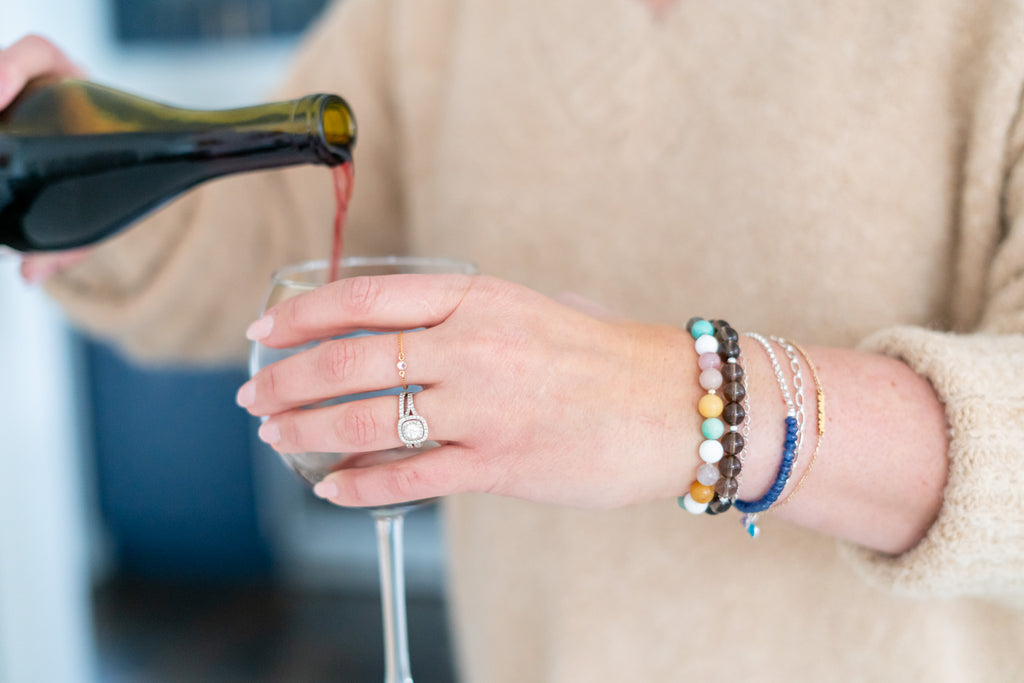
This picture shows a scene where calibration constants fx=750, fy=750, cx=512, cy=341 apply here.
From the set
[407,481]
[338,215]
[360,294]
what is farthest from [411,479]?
[338,215]

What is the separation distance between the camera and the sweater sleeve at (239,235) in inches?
32.1

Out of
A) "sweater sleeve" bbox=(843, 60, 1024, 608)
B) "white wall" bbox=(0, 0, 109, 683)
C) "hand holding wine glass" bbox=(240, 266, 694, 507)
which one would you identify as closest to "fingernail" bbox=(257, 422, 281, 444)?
"hand holding wine glass" bbox=(240, 266, 694, 507)

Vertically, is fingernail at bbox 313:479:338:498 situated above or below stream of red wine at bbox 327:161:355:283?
below

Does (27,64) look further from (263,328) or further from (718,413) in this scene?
(718,413)

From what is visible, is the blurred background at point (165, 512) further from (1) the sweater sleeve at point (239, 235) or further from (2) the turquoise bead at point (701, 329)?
(2) the turquoise bead at point (701, 329)

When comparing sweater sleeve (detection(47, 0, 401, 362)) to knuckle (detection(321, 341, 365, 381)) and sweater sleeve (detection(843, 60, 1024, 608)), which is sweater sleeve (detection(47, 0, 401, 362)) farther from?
sweater sleeve (detection(843, 60, 1024, 608))

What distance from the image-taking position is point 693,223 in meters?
0.67

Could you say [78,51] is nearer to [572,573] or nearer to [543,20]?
[543,20]

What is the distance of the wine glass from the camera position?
1.47 feet

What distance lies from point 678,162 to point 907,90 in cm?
19

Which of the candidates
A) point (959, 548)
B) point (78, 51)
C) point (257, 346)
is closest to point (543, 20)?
point (257, 346)

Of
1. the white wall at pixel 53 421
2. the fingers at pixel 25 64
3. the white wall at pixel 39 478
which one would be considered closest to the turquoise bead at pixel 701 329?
the fingers at pixel 25 64

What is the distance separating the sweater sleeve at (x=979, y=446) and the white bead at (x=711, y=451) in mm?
151

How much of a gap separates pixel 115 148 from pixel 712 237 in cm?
47
